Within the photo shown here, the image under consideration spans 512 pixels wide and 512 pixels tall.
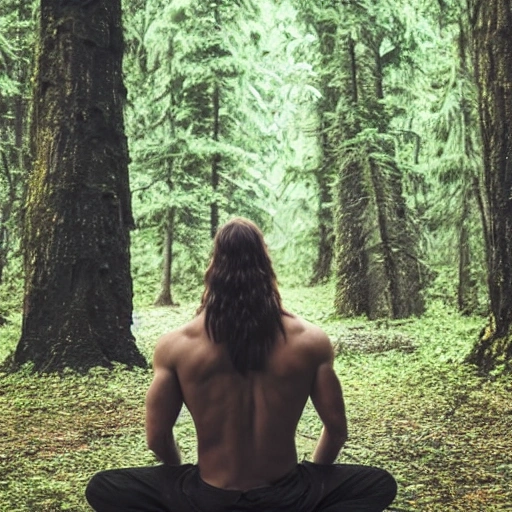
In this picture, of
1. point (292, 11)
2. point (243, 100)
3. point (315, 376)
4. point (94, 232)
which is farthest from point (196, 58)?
point (315, 376)

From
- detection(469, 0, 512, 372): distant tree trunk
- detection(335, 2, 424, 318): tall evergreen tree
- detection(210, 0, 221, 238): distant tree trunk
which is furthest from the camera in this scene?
detection(210, 0, 221, 238): distant tree trunk

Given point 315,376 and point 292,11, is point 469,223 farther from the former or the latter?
point 315,376

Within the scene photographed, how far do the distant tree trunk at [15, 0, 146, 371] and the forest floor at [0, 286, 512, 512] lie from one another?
0.54m

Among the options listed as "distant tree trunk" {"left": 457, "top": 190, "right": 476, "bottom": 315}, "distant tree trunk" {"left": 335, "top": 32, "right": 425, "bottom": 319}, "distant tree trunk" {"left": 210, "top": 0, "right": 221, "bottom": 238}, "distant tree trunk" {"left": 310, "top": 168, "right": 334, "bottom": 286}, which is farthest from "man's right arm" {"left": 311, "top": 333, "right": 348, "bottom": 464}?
"distant tree trunk" {"left": 310, "top": 168, "right": 334, "bottom": 286}

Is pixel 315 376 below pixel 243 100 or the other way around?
below

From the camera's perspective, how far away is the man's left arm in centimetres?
307

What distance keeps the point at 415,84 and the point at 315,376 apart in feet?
49.2

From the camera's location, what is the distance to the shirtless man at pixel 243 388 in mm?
3025

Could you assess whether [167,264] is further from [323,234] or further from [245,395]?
[245,395]

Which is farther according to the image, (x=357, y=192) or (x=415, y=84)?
(x=415, y=84)

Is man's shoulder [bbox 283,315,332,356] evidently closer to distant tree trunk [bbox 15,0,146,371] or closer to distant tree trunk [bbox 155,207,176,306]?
distant tree trunk [bbox 15,0,146,371]

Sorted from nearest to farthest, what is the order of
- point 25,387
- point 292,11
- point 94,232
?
point 25,387 → point 94,232 → point 292,11

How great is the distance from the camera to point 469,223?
13047 millimetres

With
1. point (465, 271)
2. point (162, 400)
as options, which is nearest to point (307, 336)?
point (162, 400)
